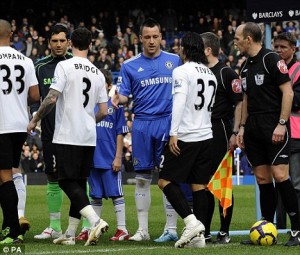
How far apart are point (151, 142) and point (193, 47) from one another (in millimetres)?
1551

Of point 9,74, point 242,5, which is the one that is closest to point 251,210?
point 9,74

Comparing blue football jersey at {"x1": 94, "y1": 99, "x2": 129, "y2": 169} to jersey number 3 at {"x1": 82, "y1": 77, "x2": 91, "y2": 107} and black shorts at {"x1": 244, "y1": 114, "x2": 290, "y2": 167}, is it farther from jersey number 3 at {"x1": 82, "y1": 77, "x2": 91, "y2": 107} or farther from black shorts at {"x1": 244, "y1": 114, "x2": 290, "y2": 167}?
black shorts at {"x1": 244, "y1": 114, "x2": 290, "y2": 167}

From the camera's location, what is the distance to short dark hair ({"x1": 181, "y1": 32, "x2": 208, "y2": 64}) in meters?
9.77

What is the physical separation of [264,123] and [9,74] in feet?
8.94

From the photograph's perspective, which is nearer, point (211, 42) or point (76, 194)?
point (76, 194)

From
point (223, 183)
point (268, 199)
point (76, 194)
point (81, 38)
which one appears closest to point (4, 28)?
point (81, 38)

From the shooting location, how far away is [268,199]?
10.2 metres

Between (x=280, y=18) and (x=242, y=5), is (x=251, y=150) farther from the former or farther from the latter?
(x=242, y=5)

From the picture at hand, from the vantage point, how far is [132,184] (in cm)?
2792

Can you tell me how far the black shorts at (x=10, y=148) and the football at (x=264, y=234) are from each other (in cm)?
261

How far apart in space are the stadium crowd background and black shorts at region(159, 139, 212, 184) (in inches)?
934

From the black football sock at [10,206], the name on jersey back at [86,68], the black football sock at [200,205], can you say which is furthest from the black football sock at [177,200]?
the black football sock at [10,206]

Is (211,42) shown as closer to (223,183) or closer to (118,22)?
(223,183)

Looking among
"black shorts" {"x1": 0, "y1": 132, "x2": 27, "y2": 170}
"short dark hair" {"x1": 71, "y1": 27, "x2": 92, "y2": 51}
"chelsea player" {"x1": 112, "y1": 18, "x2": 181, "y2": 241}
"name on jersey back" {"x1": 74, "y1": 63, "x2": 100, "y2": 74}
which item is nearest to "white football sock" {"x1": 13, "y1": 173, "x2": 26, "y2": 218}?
"black shorts" {"x1": 0, "y1": 132, "x2": 27, "y2": 170}
